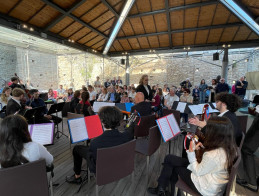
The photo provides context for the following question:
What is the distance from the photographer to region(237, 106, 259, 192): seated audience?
2324mm

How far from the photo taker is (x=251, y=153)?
237 centimetres

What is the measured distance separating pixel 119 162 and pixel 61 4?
22.9 feet

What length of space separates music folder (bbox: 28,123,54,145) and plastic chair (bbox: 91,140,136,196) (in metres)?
0.91

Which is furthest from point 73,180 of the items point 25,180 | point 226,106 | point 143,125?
point 226,106

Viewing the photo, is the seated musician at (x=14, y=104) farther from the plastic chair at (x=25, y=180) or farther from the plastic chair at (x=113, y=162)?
the plastic chair at (x=113, y=162)

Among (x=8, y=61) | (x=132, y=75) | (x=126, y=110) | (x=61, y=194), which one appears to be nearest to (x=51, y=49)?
(x=8, y=61)

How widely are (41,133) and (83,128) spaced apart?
0.59 m

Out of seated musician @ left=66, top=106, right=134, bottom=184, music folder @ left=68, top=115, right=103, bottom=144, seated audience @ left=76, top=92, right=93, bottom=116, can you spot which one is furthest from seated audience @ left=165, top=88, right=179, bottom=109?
seated musician @ left=66, top=106, right=134, bottom=184

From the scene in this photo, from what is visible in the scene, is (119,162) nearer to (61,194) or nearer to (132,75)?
(61,194)

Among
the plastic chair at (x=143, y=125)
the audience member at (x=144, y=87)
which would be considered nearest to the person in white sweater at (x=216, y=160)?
the plastic chair at (x=143, y=125)

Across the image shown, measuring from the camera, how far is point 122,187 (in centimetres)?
232

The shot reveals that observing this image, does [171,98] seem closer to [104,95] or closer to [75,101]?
[104,95]

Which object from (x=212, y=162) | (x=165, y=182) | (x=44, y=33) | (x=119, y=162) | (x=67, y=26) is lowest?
(x=165, y=182)

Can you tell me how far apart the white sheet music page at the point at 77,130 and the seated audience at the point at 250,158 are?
267cm
